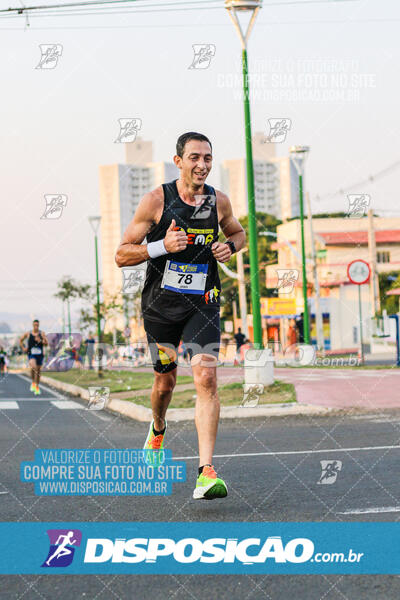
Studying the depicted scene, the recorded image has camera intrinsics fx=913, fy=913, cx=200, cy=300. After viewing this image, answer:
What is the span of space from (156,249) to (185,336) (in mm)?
589

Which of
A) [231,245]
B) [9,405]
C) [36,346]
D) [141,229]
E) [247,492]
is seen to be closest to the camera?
[141,229]

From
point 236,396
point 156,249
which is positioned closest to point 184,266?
point 156,249

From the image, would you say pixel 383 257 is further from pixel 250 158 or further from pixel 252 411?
pixel 252 411

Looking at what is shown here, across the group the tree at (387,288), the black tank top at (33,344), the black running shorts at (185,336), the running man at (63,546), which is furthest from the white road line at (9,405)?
the tree at (387,288)

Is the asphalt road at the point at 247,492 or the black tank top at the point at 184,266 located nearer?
the asphalt road at the point at 247,492

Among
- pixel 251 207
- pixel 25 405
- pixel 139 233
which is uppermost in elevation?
pixel 251 207

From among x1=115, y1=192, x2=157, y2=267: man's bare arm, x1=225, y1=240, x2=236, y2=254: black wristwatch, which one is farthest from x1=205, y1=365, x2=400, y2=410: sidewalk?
x1=115, y1=192, x2=157, y2=267: man's bare arm

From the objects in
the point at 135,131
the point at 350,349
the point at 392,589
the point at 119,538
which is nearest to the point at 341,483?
the point at 119,538

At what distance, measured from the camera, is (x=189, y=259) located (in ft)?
18.2

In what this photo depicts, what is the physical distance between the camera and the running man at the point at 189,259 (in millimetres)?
5477

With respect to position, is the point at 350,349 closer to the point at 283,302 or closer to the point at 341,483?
the point at 283,302

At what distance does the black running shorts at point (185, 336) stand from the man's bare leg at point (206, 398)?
68mm

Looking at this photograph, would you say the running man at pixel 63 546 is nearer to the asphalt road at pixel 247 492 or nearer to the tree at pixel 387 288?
the asphalt road at pixel 247 492

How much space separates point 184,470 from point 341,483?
4.80 feet
